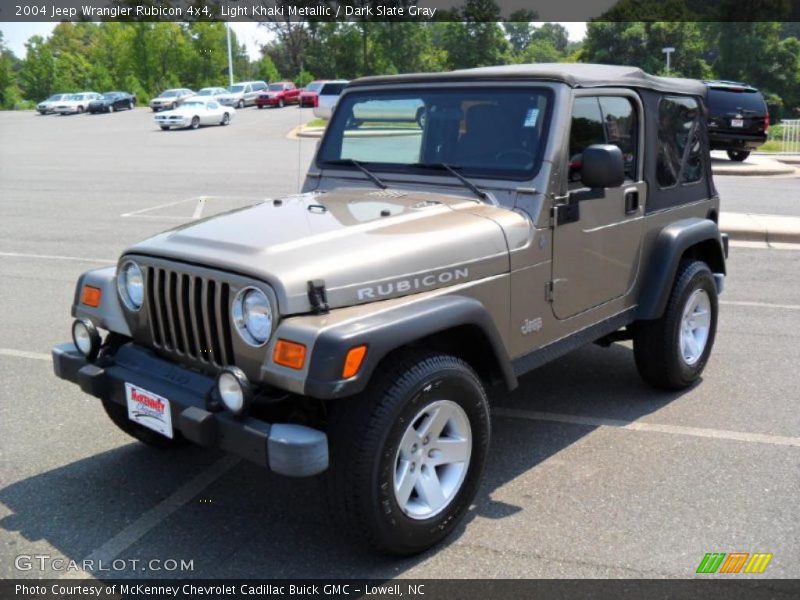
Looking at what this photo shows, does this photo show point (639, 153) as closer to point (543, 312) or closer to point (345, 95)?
point (543, 312)

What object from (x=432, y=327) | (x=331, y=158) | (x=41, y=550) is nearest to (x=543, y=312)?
(x=432, y=327)

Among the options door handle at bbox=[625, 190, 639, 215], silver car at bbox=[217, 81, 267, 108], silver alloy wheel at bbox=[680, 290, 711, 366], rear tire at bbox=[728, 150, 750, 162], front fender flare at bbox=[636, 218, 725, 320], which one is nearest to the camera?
door handle at bbox=[625, 190, 639, 215]

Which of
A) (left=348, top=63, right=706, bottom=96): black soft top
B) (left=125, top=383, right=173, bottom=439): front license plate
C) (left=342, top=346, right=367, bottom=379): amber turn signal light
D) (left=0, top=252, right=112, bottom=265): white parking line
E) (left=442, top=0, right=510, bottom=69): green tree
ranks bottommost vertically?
(left=0, top=252, right=112, bottom=265): white parking line

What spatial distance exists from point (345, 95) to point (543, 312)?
1.95 metres

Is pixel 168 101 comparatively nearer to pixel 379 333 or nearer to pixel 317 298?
pixel 317 298

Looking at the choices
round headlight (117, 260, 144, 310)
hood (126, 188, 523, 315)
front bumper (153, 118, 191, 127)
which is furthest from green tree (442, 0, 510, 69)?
round headlight (117, 260, 144, 310)

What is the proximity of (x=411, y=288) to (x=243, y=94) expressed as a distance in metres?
53.3

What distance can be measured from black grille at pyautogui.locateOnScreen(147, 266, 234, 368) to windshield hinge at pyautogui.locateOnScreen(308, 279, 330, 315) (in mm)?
366

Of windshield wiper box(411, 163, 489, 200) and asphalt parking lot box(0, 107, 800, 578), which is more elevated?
windshield wiper box(411, 163, 489, 200)

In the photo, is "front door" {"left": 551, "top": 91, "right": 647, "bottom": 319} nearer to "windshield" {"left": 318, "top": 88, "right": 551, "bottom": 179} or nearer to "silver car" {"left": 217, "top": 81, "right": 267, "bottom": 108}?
"windshield" {"left": 318, "top": 88, "right": 551, "bottom": 179}

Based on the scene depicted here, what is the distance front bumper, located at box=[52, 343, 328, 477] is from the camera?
10.1 feet

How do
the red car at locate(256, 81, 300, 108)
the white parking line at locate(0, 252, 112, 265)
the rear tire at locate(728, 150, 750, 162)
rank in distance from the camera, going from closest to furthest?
1. the white parking line at locate(0, 252, 112, 265)
2. the rear tire at locate(728, 150, 750, 162)
3. the red car at locate(256, 81, 300, 108)

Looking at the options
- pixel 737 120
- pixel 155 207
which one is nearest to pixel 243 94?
pixel 737 120

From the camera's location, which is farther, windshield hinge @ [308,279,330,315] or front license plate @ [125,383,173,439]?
front license plate @ [125,383,173,439]
